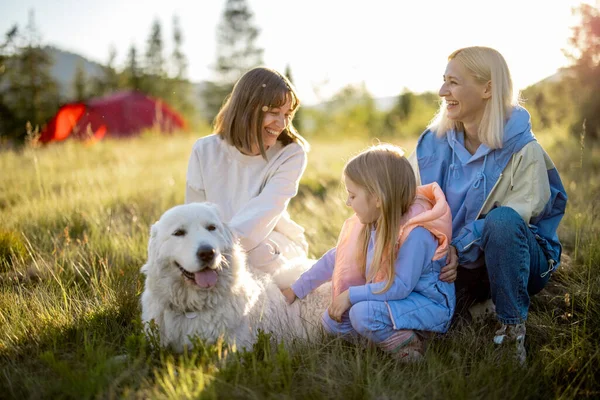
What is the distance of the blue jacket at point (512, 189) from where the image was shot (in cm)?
296

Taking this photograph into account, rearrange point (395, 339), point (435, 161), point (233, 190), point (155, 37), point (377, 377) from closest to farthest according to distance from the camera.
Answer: point (377, 377)
point (395, 339)
point (435, 161)
point (233, 190)
point (155, 37)

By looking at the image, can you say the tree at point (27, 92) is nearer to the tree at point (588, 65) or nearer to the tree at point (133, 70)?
the tree at point (133, 70)

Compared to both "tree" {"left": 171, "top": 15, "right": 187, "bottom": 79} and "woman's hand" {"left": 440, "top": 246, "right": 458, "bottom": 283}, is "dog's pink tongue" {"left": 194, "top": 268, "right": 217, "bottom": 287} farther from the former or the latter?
"tree" {"left": 171, "top": 15, "right": 187, "bottom": 79}

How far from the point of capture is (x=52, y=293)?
337cm

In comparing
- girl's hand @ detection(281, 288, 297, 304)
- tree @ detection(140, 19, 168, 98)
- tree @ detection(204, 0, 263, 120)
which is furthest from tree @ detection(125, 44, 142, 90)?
girl's hand @ detection(281, 288, 297, 304)

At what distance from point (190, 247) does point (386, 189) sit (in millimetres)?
1218

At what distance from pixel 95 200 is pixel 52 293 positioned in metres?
2.77

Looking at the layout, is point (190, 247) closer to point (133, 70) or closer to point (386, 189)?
point (386, 189)

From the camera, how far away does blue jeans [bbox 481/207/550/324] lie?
9.19 ft

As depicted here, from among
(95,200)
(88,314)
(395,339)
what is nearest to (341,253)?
(395,339)

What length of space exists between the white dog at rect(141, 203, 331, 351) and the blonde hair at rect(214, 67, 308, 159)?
35.9 inches

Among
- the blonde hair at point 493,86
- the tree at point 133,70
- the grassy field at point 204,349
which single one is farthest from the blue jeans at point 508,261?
the tree at point 133,70

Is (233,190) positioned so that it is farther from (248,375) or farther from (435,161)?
(248,375)

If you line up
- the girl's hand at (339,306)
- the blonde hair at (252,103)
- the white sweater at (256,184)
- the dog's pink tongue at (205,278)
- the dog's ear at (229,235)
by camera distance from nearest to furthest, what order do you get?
the dog's pink tongue at (205,278), the girl's hand at (339,306), the dog's ear at (229,235), the blonde hair at (252,103), the white sweater at (256,184)
